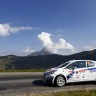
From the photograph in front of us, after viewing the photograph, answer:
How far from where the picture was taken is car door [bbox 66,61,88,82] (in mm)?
18719

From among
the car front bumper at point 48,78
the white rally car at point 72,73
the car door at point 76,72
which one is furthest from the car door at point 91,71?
the car front bumper at point 48,78

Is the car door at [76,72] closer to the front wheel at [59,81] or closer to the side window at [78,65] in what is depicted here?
the side window at [78,65]

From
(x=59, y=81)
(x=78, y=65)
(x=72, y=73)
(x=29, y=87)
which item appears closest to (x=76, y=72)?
(x=72, y=73)

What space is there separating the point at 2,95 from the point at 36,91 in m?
2.05

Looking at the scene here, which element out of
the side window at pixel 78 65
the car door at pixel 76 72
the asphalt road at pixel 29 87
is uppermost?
the side window at pixel 78 65

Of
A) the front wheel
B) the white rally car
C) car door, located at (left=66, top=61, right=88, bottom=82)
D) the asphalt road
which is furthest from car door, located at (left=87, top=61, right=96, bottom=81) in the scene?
the front wheel

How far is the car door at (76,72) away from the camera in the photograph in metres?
18.7

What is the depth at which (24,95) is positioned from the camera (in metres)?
15.1

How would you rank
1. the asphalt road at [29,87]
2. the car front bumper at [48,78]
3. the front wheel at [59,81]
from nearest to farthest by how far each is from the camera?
the asphalt road at [29,87], the front wheel at [59,81], the car front bumper at [48,78]

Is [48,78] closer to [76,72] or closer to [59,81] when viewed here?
[59,81]

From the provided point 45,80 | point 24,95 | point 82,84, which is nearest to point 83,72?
point 82,84

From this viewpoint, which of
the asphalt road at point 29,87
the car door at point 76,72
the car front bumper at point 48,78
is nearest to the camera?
the asphalt road at point 29,87

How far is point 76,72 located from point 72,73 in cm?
27

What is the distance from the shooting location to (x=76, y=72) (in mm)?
18828
